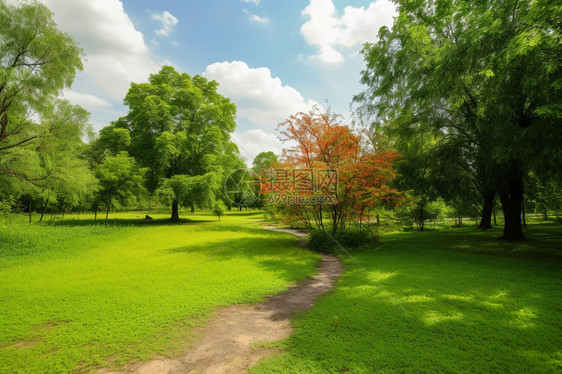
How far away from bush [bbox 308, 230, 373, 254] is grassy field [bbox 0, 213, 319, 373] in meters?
1.24

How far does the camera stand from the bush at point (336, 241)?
486 inches

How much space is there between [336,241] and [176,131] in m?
20.0

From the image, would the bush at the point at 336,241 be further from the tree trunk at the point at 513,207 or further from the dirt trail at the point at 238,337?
the tree trunk at the point at 513,207

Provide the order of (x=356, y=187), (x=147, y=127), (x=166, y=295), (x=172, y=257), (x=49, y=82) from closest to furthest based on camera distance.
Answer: (x=166, y=295) < (x=172, y=257) < (x=356, y=187) < (x=49, y=82) < (x=147, y=127)

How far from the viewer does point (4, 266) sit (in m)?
8.62

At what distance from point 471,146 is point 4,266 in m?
24.4

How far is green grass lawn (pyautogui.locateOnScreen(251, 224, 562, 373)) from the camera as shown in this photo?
343 cm

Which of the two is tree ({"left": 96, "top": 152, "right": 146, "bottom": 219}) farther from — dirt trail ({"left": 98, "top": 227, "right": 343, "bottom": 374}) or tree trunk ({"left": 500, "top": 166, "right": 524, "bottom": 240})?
tree trunk ({"left": 500, "top": 166, "right": 524, "bottom": 240})

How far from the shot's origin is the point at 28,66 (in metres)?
13.1

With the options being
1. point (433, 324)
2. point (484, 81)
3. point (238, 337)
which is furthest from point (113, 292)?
point (484, 81)

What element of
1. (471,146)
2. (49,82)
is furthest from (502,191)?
(49,82)

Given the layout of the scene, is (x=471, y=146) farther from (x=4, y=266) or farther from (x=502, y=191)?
(x=4, y=266)

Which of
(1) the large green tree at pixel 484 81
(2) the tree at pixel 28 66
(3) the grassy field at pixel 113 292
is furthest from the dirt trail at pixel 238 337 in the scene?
(2) the tree at pixel 28 66

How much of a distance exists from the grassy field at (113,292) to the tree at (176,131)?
10.5 metres
